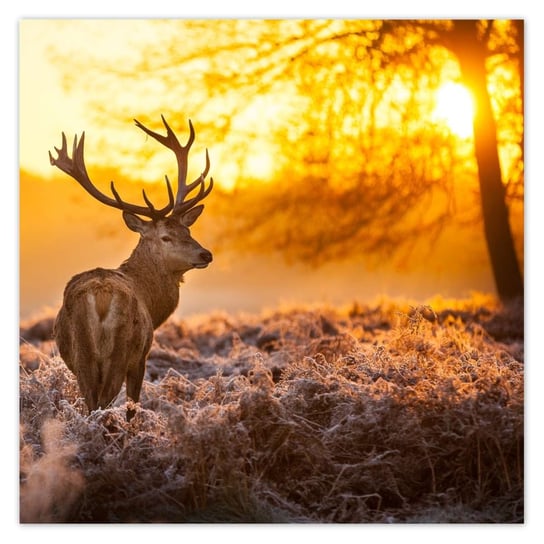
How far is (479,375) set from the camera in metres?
6.54

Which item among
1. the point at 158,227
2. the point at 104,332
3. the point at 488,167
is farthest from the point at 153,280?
the point at 488,167

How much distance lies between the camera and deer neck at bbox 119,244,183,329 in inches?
290

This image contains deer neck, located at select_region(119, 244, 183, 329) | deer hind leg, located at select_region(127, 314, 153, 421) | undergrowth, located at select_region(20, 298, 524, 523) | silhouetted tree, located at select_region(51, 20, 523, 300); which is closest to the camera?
undergrowth, located at select_region(20, 298, 524, 523)

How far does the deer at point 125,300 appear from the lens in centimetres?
654

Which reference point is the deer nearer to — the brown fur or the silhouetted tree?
the brown fur

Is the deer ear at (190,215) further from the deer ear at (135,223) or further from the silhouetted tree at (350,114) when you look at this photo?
the silhouetted tree at (350,114)

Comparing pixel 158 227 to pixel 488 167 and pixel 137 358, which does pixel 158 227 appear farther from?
pixel 488 167

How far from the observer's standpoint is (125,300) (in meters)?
6.70

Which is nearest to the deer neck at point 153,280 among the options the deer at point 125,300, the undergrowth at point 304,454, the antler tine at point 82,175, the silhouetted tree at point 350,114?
the deer at point 125,300

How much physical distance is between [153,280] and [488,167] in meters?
4.13

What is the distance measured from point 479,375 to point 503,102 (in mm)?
3514

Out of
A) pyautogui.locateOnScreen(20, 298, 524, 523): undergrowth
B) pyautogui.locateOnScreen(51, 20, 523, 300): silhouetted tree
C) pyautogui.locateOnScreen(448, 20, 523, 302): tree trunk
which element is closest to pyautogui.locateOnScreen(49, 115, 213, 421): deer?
pyautogui.locateOnScreen(20, 298, 524, 523): undergrowth

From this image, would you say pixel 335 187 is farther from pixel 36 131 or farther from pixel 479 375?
pixel 479 375

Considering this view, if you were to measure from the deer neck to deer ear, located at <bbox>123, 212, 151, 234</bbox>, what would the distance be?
0.11 m
